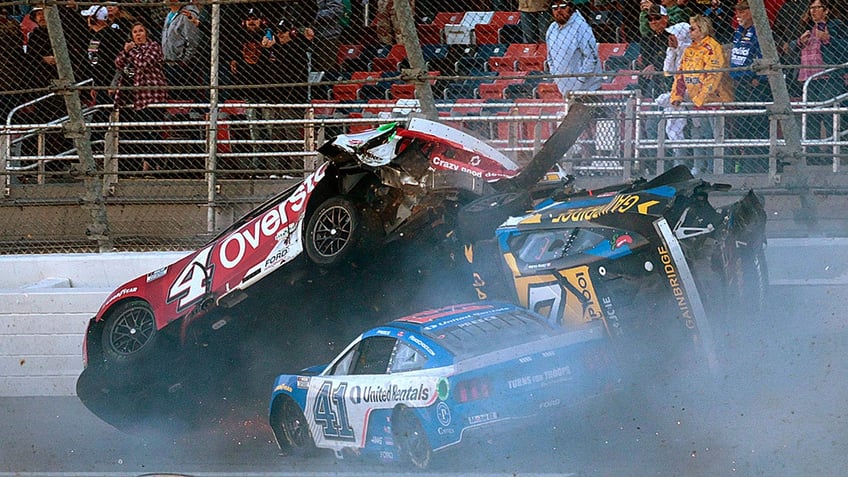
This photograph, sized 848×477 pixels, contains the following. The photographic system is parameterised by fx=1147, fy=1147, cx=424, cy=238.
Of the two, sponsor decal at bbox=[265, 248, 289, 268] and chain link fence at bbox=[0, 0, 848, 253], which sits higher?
chain link fence at bbox=[0, 0, 848, 253]

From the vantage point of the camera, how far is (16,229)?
9445 millimetres

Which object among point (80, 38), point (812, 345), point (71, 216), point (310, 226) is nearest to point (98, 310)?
point (71, 216)

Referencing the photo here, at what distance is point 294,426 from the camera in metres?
6.58

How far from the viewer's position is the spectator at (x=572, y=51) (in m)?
A: 8.80

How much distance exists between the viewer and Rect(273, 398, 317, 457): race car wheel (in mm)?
6453

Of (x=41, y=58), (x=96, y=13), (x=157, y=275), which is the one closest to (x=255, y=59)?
(x=96, y=13)

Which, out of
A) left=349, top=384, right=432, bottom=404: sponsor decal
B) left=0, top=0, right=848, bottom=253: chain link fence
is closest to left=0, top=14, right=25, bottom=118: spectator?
left=0, top=0, right=848, bottom=253: chain link fence

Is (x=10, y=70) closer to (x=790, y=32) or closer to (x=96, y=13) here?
(x=96, y=13)

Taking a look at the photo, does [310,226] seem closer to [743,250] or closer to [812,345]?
[743,250]

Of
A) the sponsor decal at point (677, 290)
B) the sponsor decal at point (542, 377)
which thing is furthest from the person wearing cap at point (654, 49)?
the sponsor decal at point (542, 377)

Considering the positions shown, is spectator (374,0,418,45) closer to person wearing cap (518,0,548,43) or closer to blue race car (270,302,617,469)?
person wearing cap (518,0,548,43)

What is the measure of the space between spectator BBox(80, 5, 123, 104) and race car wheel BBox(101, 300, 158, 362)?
8.60ft

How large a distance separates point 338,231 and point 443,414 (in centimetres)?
175

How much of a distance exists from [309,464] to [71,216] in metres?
3.92
